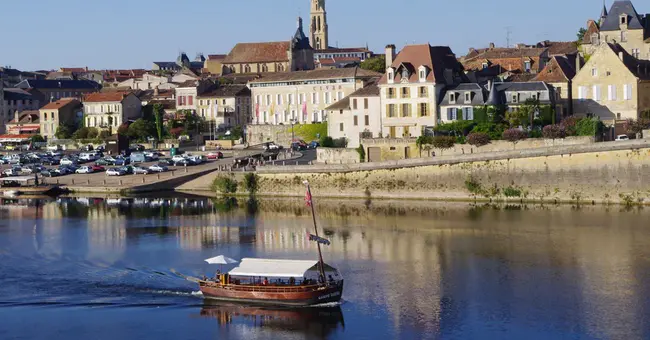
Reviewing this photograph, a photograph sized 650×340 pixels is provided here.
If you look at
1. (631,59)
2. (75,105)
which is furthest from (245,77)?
(631,59)

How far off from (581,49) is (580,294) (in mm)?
43729

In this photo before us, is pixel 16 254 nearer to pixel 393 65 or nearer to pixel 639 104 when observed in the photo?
pixel 393 65

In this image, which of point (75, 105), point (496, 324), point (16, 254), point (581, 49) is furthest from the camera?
point (75, 105)

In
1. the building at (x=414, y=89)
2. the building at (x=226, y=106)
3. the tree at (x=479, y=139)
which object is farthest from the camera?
the building at (x=226, y=106)

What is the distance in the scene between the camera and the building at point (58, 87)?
12606 centimetres

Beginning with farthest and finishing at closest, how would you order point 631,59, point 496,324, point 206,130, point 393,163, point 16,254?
point 206,130
point 631,59
point 393,163
point 16,254
point 496,324

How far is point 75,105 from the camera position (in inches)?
4149

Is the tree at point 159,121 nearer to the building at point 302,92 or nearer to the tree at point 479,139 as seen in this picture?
the building at point 302,92

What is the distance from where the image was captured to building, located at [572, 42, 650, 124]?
6388cm

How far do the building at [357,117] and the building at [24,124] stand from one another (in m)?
43.0

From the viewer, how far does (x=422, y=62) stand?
6762cm

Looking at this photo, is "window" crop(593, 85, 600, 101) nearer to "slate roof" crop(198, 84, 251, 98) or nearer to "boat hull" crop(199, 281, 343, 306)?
"boat hull" crop(199, 281, 343, 306)

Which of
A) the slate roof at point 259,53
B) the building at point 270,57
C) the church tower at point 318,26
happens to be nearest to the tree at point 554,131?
the building at point 270,57

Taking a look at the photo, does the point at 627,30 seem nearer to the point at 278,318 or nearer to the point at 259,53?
the point at 278,318
